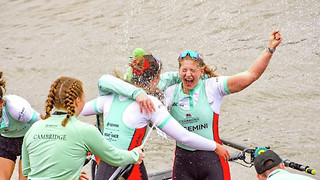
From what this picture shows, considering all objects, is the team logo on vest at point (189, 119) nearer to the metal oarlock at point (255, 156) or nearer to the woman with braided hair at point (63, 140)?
the metal oarlock at point (255, 156)

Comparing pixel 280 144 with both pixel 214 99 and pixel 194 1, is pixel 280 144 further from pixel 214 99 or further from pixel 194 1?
pixel 194 1

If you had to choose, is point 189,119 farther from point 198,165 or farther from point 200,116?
point 198,165

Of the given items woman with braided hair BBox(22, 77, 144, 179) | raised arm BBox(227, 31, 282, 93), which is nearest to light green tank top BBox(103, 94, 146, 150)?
woman with braided hair BBox(22, 77, 144, 179)

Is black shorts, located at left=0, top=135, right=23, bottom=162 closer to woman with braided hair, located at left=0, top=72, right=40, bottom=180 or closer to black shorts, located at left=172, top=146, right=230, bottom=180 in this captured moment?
woman with braided hair, located at left=0, top=72, right=40, bottom=180

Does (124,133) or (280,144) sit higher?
(124,133)

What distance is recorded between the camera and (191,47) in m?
11.8

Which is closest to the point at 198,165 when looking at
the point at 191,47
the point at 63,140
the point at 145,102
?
the point at 145,102

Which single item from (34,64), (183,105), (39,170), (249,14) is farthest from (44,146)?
(249,14)

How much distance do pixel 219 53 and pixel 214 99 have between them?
748 centimetres

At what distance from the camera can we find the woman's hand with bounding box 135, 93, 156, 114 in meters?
3.46

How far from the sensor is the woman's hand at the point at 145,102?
346cm

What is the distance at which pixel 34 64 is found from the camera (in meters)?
12.1

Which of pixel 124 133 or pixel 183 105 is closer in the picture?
pixel 124 133

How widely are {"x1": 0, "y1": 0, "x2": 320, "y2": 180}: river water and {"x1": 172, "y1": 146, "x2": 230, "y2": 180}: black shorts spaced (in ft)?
9.48
